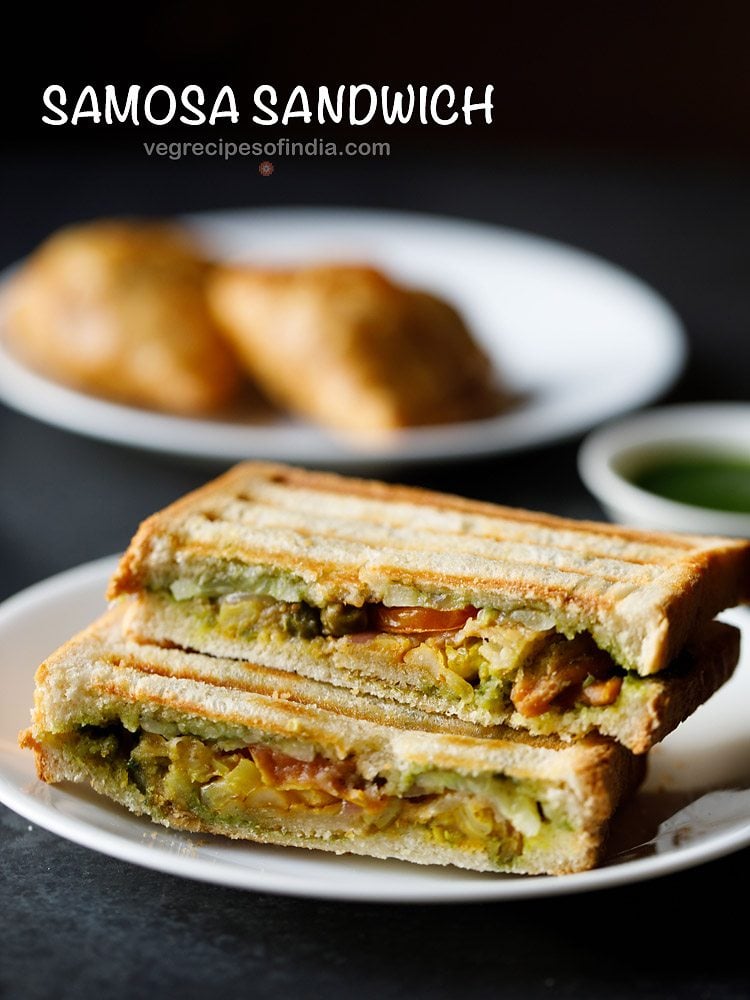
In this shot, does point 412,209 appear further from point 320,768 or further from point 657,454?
point 320,768

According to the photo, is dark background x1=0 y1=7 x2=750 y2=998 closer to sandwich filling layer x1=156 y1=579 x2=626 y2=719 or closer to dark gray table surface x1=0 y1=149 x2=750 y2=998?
dark gray table surface x1=0 y1=149 x2=750 y2=998

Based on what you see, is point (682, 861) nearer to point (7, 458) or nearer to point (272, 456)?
point (272, 456)

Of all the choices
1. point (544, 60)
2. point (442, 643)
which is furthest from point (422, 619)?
point (544, 60)

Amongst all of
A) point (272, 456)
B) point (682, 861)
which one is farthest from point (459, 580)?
point (272, 456)

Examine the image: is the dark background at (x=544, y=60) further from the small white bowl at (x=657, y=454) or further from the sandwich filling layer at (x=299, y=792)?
the sandwich filling layer at (x=299, y=792)

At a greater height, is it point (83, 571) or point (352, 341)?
point (352, 341)

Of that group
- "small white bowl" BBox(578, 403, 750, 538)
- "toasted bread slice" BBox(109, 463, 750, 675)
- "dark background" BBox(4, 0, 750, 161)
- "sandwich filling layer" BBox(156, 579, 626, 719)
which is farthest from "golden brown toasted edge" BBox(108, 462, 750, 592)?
"dark background" BBox(4, 0, 750, 161)
